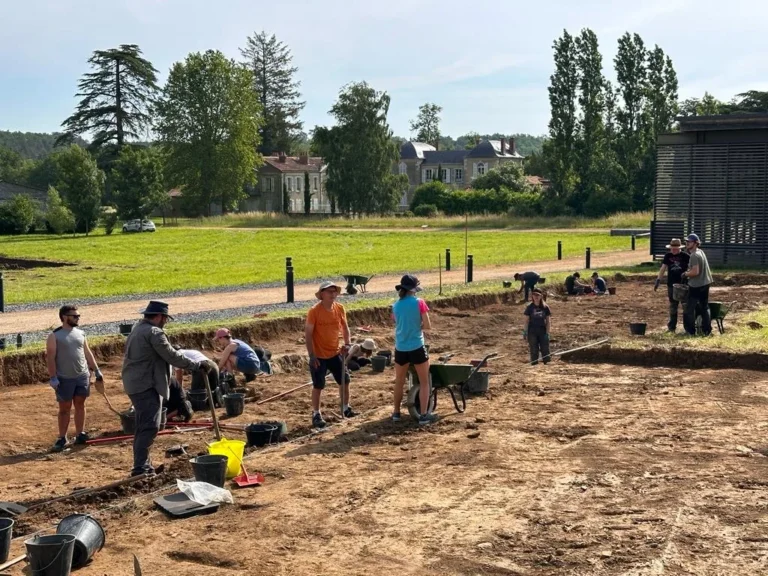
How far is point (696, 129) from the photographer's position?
117 feet

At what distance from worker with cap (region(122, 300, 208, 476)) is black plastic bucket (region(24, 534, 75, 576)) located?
2.98 m

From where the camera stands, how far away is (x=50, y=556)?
7.50m

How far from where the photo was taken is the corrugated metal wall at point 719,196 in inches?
1359

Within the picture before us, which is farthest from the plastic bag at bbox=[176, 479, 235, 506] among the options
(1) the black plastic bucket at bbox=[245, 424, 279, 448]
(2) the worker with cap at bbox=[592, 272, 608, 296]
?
(2) the worker with cap at bbox=[592, 272, 608, 296]

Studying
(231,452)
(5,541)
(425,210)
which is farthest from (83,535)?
(425,210)

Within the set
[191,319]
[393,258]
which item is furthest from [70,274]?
Answer: [191,319]

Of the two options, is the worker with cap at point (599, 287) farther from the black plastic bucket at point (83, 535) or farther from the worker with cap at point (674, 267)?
the black plastic bucket at point (83, 535)

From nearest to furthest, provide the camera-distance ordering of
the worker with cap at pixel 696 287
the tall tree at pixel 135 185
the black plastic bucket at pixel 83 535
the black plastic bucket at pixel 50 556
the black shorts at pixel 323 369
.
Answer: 1. the black plastic bucket at pixel 50 556
2. the black plastic bucket at pixel 83 535
3. the black shorts at pixel 323 369
4. the worker with cap at pixel 696 287
5. the tall tree at pixel 135 185

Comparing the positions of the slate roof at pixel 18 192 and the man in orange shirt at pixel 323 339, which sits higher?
the slate roof at pixel 18 192

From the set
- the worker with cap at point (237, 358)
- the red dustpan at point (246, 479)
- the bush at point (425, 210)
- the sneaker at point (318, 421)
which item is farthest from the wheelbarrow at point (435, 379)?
the bush at point (425, 210)

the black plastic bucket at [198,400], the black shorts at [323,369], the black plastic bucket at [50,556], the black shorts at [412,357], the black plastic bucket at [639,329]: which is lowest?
the black plastic bucket at [198,400]

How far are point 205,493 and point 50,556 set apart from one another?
2.02 m

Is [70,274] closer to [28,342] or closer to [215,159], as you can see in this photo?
[28,342]

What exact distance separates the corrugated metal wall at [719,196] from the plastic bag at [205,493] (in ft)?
94.7
